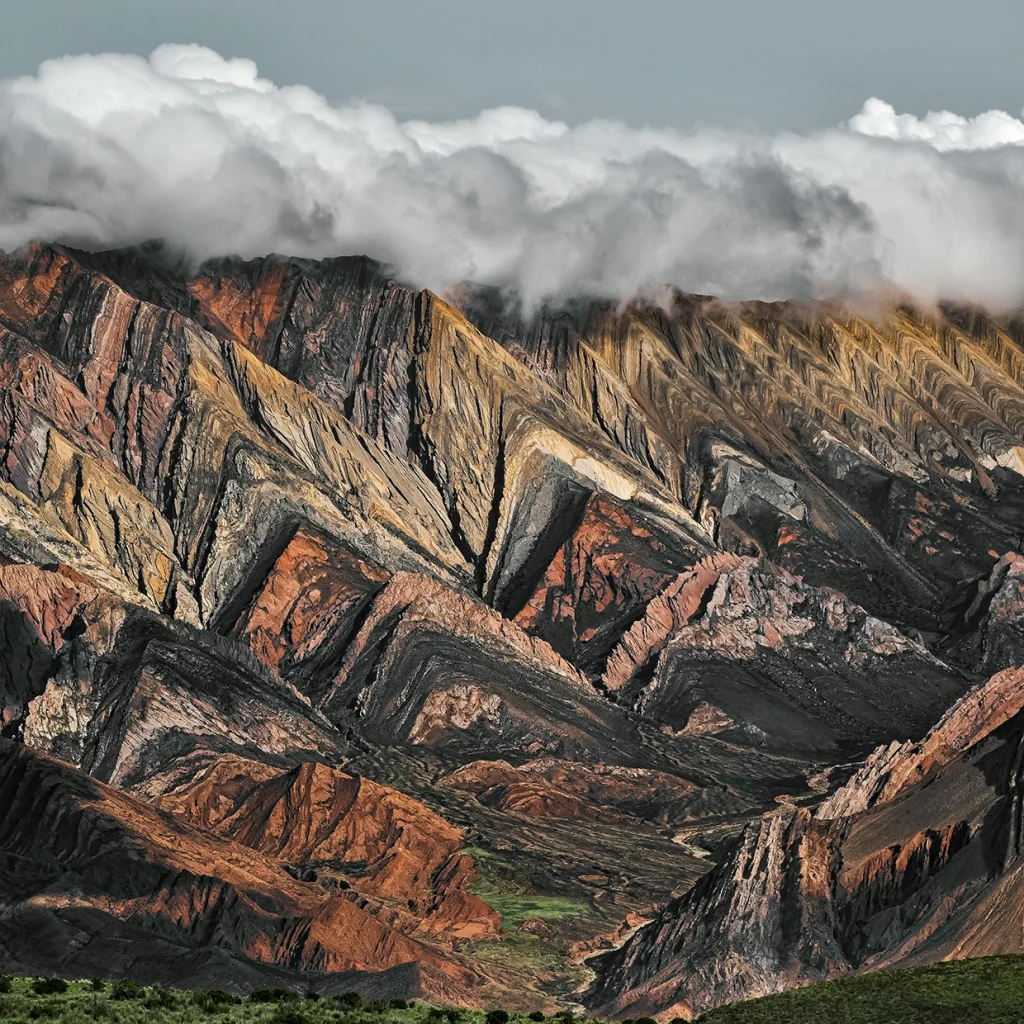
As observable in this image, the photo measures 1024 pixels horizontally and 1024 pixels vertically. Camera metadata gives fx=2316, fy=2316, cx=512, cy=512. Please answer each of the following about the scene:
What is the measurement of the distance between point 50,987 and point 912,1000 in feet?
98.3

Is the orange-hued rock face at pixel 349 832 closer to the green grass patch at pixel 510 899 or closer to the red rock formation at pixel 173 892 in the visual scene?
the green grass patch at pixel 510 899

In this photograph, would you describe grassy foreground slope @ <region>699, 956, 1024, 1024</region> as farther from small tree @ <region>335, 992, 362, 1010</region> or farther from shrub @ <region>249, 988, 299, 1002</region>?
shrub @ <region>249, 988, 299, 1002</region>

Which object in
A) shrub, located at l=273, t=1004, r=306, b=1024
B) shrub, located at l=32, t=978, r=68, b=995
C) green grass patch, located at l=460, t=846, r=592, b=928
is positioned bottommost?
shrub, located at l=32, t=978, r=68, b=995

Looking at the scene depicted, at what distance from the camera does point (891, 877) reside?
122 m

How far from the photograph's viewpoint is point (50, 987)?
7456 cm

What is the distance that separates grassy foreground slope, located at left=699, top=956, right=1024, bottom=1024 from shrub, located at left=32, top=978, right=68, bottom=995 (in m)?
24.0

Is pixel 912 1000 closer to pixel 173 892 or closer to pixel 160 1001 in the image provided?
pixel 160 1001

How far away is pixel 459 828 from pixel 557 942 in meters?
30.9

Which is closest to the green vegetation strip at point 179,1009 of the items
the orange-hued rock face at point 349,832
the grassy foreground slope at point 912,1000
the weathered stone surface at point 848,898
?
the grassy foreground slope at point 912,1000

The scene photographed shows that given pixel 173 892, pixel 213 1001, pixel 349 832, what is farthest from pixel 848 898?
pixel 213 1001

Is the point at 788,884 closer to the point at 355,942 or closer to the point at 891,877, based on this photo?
the point at 891,877

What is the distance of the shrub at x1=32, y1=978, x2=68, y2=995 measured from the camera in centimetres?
7375

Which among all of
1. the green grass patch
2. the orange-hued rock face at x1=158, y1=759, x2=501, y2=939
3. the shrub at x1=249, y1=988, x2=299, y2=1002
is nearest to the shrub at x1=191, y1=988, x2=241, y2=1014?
the shrub at x1=249, y1=988, x2=299, y2=1002

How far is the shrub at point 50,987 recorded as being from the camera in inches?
2904
